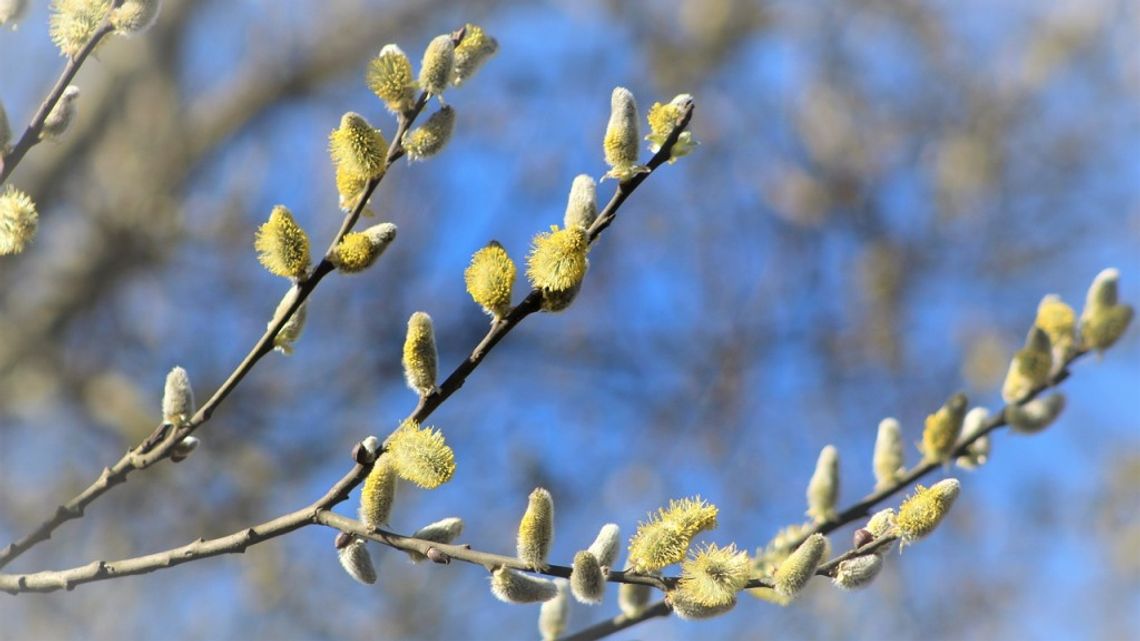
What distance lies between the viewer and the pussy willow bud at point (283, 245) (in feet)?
3.25

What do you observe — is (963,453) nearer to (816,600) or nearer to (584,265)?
(584,265)

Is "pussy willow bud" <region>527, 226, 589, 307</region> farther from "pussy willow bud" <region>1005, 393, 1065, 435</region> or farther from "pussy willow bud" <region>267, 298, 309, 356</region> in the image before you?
"pussy willow bud" <region>1005, 393, 1065, 435</region>

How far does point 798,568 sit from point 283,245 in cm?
57

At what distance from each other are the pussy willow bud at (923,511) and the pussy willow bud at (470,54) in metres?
0.61

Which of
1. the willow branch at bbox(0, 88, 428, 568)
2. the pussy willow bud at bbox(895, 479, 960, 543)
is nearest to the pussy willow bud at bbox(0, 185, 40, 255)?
the willow branch at bbox(0, 88, 428, 568)

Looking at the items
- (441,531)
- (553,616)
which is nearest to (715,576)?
(441,531)

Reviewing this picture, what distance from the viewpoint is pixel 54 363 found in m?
4.17

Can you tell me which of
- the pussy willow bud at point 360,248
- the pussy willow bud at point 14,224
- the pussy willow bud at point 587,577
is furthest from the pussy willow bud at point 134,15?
the pussy willow bud at point 587,577

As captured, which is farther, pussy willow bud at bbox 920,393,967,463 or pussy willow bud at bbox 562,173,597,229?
pussy willow bud at bbox 920,393,967,463

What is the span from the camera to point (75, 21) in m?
1.05

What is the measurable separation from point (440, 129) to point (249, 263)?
3983 mm

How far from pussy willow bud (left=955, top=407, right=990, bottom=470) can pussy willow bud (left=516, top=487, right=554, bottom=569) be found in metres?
0.61

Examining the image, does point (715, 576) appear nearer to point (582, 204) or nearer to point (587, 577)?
point (587, 577)

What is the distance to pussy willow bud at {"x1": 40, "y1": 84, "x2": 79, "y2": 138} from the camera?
107 cm
